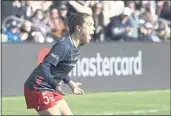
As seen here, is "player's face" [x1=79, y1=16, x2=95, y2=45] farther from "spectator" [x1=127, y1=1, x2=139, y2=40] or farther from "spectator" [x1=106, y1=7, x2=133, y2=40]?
"spectator" [x1=127, y1=1, x2=139, y2=40]

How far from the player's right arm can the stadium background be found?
6865mm

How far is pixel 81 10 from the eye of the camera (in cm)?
1745

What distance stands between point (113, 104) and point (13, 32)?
3.84 meters

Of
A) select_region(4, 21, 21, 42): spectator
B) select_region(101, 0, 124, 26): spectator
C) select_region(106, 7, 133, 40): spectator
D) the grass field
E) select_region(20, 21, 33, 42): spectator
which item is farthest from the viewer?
select_region(101, 0, 124, 26): spectator

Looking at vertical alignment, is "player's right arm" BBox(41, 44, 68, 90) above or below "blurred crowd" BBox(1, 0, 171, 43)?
above

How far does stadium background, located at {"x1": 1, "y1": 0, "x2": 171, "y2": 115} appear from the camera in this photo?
50.2 ft

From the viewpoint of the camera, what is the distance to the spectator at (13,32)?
16.1m

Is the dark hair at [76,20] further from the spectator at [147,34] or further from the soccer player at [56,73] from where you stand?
the spectator at [147,34]

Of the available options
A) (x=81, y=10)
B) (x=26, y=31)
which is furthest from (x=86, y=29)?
(x=81, y=10)

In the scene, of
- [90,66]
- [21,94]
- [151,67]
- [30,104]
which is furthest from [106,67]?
[30,104]

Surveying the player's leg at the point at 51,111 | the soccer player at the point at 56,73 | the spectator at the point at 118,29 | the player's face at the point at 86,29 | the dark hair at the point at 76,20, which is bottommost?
the spectator at the point at 118,29

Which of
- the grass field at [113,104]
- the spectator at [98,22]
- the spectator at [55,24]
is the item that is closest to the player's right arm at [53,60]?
the grass field at [113,104]

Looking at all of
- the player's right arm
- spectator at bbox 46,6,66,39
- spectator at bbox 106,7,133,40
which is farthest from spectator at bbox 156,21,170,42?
the player's right arm

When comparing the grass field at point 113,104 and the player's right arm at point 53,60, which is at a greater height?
the player's right arm at point 53,60
